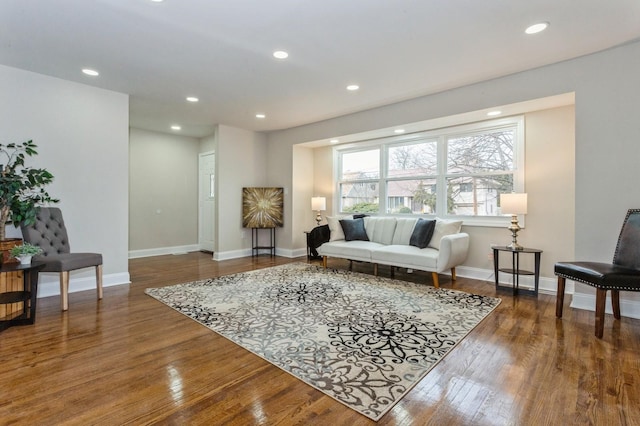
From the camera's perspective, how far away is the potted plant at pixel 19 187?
10.5ft

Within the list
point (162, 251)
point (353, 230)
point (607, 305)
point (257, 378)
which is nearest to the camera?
point (257, 378)

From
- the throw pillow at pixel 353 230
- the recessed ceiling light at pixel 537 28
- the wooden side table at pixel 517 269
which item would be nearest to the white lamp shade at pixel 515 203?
the wooden side table at pixel 517 269

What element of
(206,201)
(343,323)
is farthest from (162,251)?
(343,323)

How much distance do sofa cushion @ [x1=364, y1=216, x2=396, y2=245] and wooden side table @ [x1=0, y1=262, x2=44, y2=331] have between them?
14.0 feet

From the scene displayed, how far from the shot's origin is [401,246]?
4.78 meters

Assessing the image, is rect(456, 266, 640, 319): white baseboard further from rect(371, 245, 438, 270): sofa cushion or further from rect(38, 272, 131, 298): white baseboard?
rect(38, 272, 131, 298): white baseboard

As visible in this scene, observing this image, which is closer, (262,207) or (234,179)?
(234,179)

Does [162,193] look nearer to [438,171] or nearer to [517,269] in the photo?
[438,171]

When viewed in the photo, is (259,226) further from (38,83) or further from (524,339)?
(524,339)

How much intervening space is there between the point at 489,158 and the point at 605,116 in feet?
4.96

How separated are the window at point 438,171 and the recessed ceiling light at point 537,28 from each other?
1.73 meters

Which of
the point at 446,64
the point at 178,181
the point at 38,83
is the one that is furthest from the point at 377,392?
the point at 178,181

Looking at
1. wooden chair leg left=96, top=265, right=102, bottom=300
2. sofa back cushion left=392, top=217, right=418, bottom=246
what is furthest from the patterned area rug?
sofa back cushion left=392, top=217, right=418, bottom=246

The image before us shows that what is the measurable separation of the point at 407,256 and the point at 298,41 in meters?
2.93
